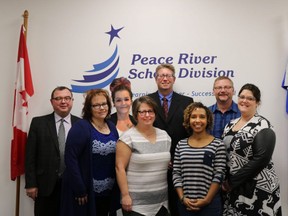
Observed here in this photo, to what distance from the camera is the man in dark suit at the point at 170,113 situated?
111 inches

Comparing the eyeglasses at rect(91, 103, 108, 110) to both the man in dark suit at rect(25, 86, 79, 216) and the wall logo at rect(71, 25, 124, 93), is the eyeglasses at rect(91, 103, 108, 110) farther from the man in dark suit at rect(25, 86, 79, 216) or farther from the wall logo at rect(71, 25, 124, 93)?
the wall logo at rect(71, 25, 124, 93)

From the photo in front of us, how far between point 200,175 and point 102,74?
1.74 metres

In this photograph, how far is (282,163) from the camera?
11.0 ft

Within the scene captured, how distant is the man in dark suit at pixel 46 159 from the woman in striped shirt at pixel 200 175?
1.26 m

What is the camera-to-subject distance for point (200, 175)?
2.28m

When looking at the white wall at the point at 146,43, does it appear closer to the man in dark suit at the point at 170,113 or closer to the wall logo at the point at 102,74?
the wall logo at the point at 102,74

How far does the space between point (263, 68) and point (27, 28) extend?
2.63m

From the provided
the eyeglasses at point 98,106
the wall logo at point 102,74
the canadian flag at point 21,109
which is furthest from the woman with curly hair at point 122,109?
the canadian flag at point 21,109

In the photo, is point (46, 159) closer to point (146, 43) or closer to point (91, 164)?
point (91, 164)

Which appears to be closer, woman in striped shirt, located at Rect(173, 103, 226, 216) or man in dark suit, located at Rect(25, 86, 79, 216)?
woman in striped shirt, located at Rect(173, 103, 226, 216)

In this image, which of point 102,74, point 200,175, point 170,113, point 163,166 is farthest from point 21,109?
point 200,175

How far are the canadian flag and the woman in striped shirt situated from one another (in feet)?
5.93

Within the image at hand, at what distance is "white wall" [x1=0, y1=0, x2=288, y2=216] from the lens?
3355mm

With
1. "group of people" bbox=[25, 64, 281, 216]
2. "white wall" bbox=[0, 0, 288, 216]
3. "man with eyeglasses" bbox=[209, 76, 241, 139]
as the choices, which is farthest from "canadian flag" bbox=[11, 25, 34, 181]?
"man with eyeglasses" bbox=[209, 76, 241, 139]
